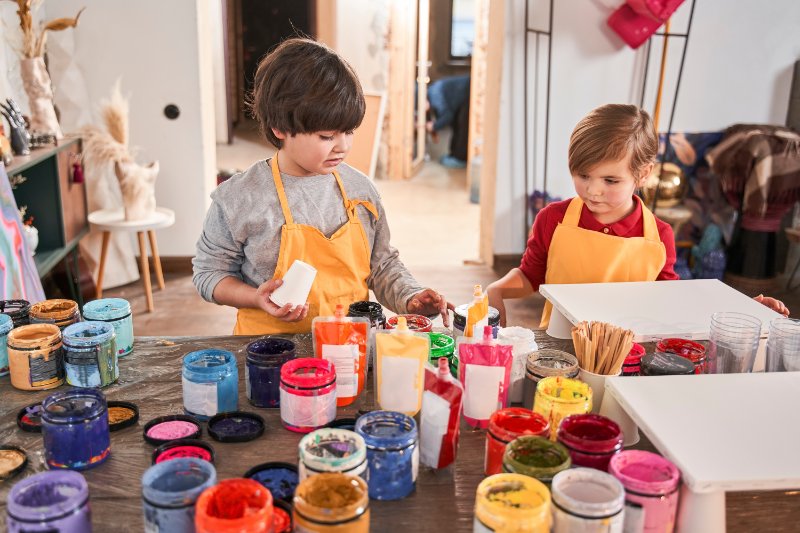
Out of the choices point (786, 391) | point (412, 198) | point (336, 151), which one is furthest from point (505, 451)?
point (412, 198)

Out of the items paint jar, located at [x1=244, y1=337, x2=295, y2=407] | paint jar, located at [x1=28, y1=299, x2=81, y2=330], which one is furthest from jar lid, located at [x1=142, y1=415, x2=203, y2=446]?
paint jar, located at [x1=28, y1=299, x2=81, y2=330]

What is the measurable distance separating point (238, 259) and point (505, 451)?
1009 mm

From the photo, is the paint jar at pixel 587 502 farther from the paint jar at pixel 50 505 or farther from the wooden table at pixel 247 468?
the paint jar at pixel 50 505

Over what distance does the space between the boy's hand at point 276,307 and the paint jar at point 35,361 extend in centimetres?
41

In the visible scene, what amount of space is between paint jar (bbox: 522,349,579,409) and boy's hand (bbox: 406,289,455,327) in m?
0.36

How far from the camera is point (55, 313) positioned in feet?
5.35

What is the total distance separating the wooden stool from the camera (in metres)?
4.10

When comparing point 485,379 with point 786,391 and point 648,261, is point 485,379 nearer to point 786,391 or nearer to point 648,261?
point 786,391

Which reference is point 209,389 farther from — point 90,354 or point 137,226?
point 137,226

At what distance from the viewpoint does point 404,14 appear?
7000mm

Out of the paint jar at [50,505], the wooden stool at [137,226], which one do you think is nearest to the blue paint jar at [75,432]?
the paint jar at [50,505]

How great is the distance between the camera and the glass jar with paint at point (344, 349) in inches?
57.2

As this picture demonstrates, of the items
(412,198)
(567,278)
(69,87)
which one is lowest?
(412,198)

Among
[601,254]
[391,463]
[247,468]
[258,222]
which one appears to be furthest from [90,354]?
[601,254]
